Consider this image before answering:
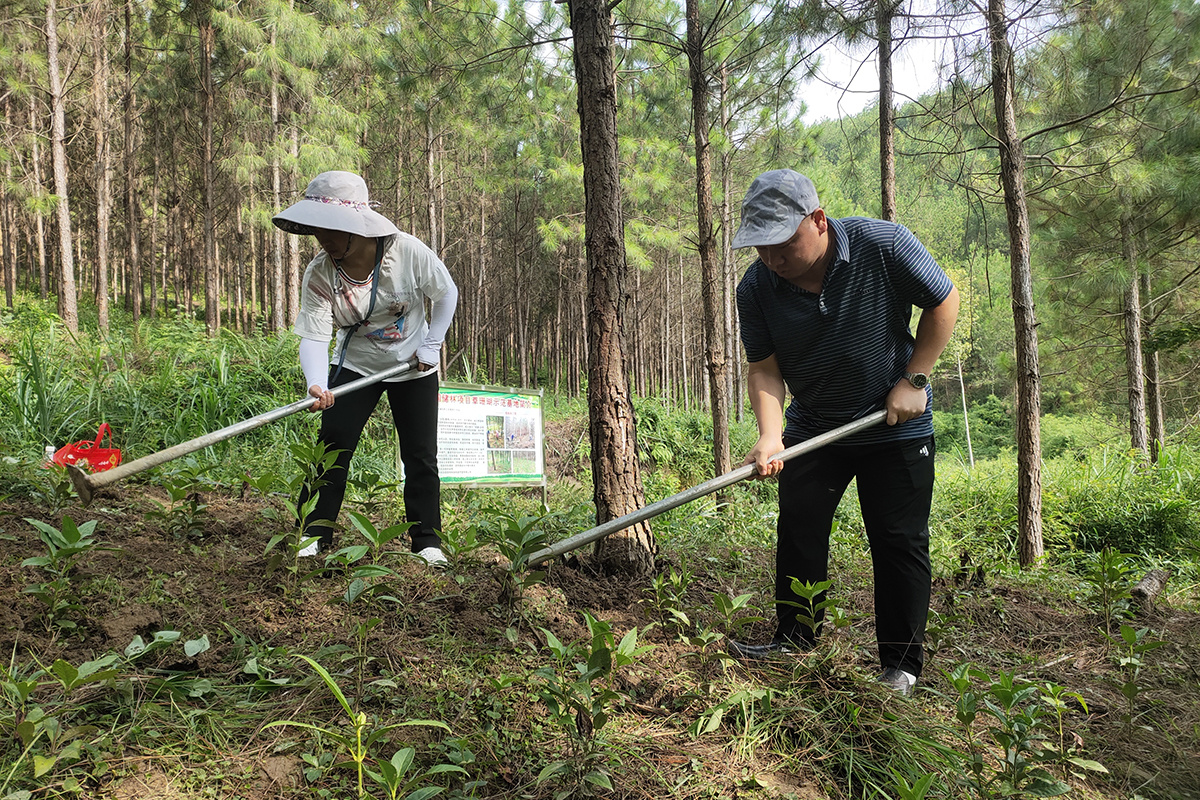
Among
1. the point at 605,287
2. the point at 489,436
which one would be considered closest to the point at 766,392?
the point at 605,287

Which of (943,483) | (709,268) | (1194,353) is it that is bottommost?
(943,483)

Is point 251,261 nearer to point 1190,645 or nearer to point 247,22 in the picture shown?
point 247,22

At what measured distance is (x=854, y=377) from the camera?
2.12 meters

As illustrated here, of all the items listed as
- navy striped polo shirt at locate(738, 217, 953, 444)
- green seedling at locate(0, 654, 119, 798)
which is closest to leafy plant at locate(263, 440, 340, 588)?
green seedling at locate(0, 654, 119, 798)

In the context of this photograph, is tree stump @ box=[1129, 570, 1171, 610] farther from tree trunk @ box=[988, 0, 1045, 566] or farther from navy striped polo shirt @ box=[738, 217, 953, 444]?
navy striped polo shirt @ box=[738, 217, 953, 444]

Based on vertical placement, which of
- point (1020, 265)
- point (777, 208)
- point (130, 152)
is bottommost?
point (777, 208)

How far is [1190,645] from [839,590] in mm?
1412

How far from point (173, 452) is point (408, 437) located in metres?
0.85

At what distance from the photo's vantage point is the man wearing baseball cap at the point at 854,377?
201cm

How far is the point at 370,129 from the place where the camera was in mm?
14328

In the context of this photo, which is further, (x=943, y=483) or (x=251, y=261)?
(x=251, y=261)

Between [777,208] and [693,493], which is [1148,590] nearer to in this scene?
[693,493]

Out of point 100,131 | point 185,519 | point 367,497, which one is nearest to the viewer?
point 185,519

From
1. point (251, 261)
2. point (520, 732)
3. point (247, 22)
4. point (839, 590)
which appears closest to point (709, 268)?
point (839, 590)
